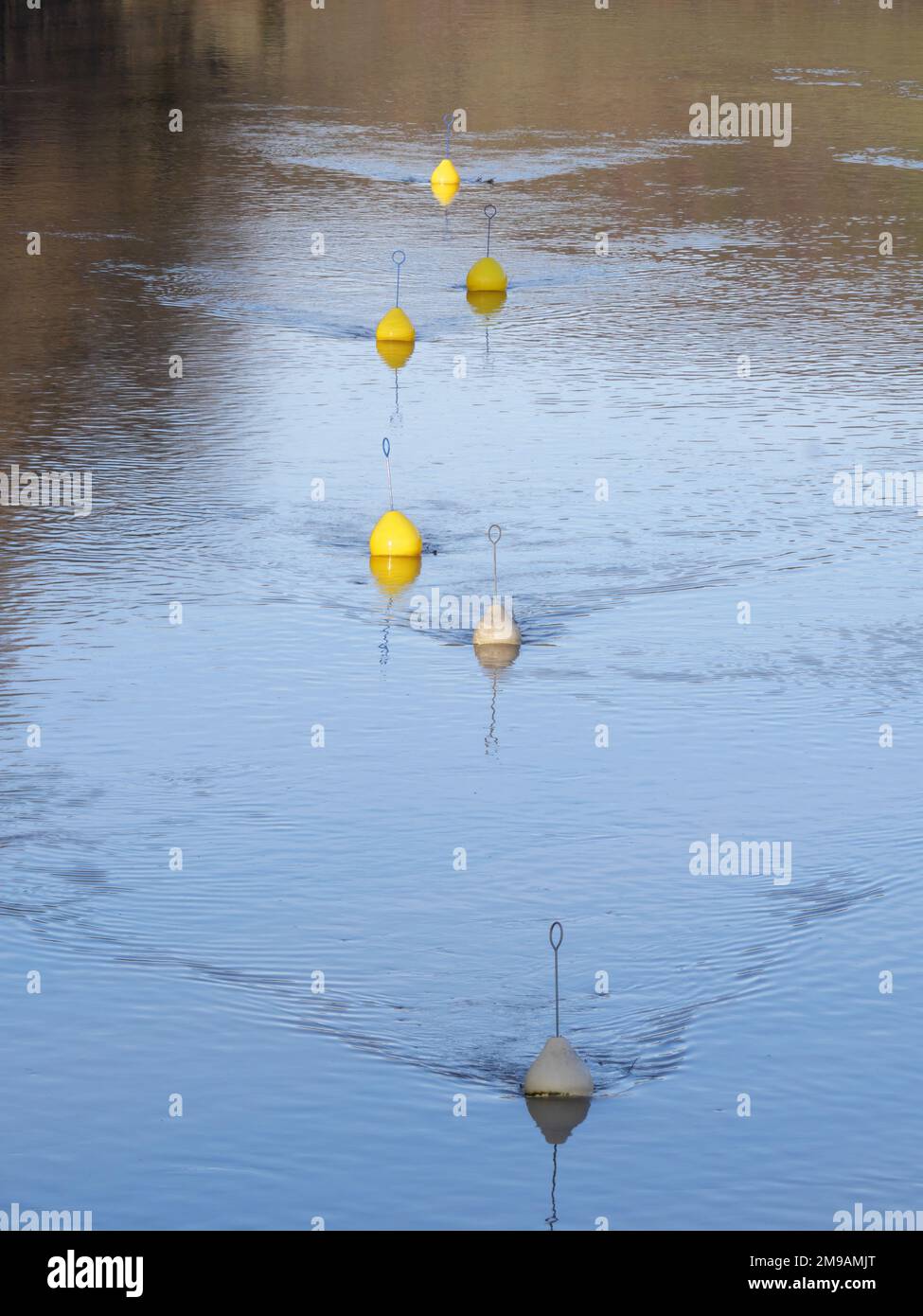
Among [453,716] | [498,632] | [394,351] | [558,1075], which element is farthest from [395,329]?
[558,1075]

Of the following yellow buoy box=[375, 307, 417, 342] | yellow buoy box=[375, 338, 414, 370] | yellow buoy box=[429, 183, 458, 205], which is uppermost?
yellow buoy box=[429, 183, 458, 205]

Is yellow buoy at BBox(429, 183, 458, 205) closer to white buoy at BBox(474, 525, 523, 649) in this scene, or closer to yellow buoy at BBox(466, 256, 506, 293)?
yellow buoy at BBox(466, 256, 506, 293)

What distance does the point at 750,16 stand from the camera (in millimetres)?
58344

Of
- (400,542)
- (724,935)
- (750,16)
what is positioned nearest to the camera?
(724,935)

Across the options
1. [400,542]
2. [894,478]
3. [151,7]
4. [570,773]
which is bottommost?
[570,773]

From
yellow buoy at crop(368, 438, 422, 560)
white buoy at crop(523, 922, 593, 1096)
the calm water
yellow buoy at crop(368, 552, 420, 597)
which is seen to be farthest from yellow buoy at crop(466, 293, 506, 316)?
white buoy at crop(523, 922, 593, 1096)

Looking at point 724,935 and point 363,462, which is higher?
point 363,462

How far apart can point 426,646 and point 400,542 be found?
182 cm

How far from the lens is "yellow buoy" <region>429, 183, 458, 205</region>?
3459 cm

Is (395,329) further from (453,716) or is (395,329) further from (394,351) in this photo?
(453,716)

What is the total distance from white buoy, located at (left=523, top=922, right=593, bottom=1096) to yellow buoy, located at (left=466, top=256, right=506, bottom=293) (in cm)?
1869

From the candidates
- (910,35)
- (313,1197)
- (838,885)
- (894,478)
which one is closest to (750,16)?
(910,35)
